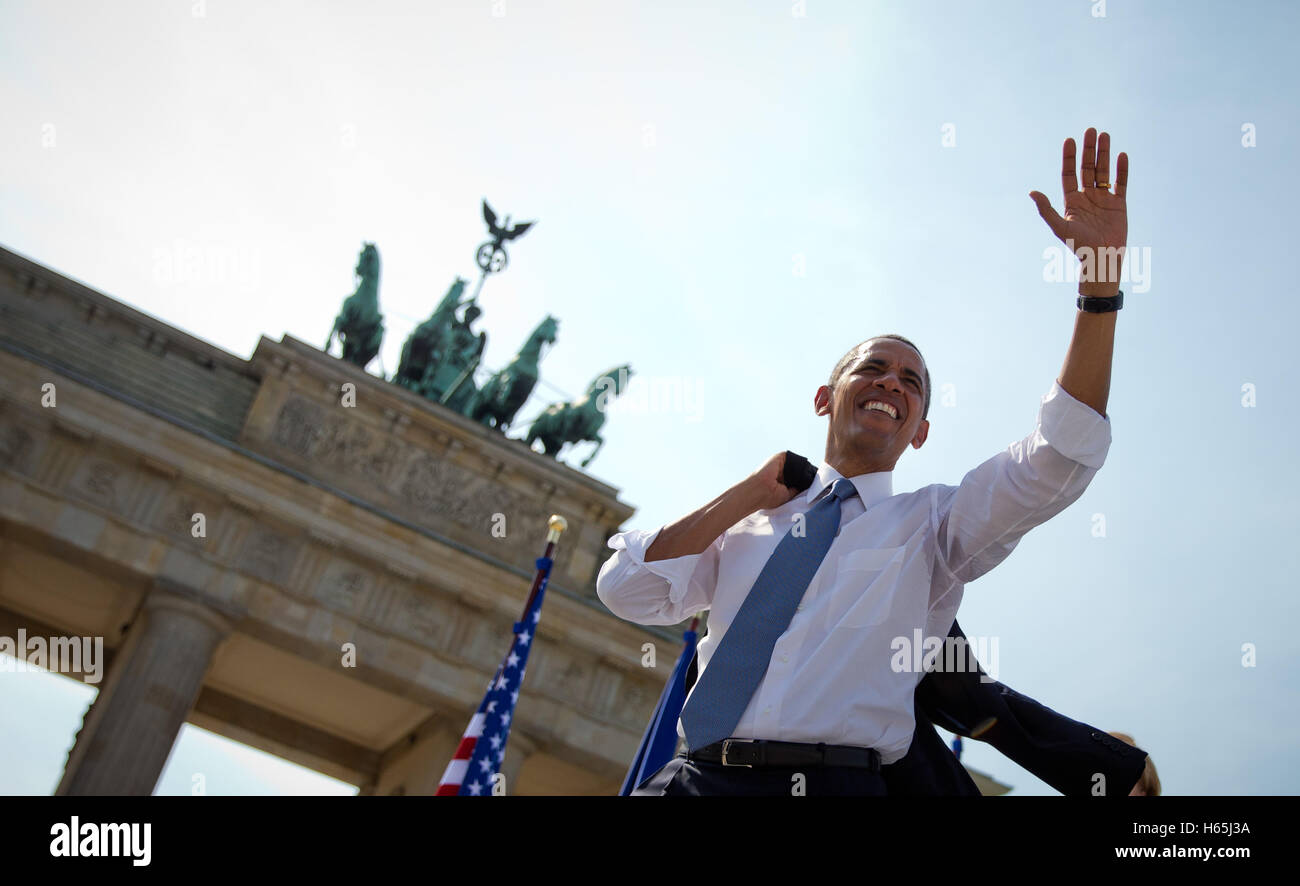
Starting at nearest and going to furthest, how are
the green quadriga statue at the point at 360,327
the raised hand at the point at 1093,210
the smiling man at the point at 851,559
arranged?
1. the smiling man at the point at 851,559
2. the raised hand at the point at 1093,210
3. the green quadriga statue at the point at 360,327

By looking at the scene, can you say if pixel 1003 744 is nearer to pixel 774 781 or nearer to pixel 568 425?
pixel 774 781

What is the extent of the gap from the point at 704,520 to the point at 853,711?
78cm

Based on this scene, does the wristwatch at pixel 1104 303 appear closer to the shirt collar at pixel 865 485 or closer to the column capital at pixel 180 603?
the shirt collar at pixel 865 485

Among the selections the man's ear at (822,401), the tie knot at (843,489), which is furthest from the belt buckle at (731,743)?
the man's ear at (822,401)

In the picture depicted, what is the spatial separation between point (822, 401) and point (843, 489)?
490 mm

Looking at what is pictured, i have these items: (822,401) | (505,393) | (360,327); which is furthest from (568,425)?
(822,401)

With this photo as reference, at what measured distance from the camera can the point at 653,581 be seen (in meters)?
3.29

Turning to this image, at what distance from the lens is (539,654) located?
78.3 ft

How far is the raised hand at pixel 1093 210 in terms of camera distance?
2736 millimetres

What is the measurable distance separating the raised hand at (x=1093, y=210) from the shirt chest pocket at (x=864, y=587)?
783 millimetres

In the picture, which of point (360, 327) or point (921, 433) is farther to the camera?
point (360, 327)
